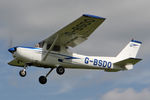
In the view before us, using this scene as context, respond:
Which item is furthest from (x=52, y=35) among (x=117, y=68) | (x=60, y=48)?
(x=117, y=68)

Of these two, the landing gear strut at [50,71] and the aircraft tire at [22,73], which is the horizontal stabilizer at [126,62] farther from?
the aircraft tire at [22,73]

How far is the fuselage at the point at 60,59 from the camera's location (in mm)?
17297

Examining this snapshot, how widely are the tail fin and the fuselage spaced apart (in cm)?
170

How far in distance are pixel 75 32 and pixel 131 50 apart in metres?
4.94

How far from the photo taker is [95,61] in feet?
62.8

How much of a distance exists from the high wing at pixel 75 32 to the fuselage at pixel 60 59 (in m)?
0.59

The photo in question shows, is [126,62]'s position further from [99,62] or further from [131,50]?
[131,50]

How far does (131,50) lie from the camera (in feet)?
69.8

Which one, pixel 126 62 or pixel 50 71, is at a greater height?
pixel 126 62

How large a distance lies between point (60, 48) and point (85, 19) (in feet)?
9.02

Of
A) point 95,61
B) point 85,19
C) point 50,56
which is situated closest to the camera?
point 85,19

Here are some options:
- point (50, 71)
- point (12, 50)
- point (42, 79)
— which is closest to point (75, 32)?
point (50, 71)

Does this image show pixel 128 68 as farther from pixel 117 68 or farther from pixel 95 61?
pixel 95 61

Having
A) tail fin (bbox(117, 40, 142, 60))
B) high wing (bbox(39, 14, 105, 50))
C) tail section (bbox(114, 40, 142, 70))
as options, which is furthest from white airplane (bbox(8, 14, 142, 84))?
tail fin (bbox(117, 40, 142, 60))
